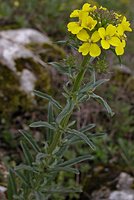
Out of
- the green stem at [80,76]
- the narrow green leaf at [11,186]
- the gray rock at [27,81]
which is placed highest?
the gray rock at [27,81]

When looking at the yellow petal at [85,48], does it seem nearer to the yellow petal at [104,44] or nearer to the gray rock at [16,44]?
the yellow petal at [104,44]

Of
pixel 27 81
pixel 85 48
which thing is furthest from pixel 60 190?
pixel 27 81

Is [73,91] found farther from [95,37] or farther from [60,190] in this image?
[60,190]

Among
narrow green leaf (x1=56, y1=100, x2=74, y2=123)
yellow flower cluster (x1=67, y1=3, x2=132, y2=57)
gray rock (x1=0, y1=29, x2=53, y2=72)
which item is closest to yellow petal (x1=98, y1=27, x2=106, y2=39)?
yellow flower cluster (x1=67, y1=3, x2=132, y2=57)

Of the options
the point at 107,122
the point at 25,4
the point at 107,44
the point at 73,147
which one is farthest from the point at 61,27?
the point at 107,44

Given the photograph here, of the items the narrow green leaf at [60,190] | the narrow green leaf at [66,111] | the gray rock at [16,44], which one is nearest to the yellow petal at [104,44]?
the narrow green leaf at [66,111]

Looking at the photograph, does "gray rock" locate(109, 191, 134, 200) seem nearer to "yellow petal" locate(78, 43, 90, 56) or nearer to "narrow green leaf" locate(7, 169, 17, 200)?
"narrow green leaf" locate(7, 169, 17, 200)

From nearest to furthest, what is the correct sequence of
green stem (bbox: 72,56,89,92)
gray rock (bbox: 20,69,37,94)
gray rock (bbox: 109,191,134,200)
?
green stem (bbox: 72,56,89,92) → gray rock (bbox: 109,191,134,200) → gray rock (bbox: 20,69,37,94)

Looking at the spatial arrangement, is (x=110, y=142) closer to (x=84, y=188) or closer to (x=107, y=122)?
(x=107, y=122)
